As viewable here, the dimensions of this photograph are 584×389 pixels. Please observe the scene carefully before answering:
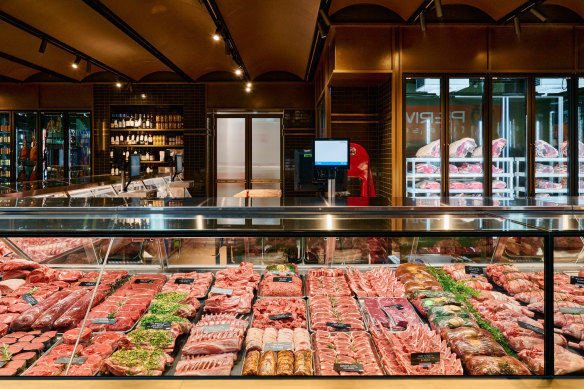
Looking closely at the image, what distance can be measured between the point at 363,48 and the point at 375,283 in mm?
4322

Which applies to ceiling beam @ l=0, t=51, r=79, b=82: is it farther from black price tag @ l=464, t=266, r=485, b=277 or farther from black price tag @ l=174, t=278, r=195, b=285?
black price tag @ l=464, t=266, r=485, b=277

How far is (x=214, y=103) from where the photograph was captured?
10.4 metres

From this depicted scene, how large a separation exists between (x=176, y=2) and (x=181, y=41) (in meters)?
1.79

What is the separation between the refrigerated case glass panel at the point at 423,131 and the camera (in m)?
6.40

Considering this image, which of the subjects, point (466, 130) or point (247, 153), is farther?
point (247, 153)

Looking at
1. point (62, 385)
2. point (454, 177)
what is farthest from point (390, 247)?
point (454, 177)

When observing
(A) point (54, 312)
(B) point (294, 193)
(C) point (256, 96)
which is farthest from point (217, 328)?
(C) point (256, 96)

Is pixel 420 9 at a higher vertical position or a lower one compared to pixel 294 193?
higher

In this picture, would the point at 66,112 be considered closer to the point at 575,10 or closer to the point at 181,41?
the point at 181,41

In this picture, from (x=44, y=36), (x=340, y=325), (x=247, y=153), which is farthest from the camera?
(x=247, y=153)

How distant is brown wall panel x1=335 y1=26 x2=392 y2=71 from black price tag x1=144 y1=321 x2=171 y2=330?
4.79 metres

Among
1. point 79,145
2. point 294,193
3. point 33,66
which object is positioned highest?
point 33,66

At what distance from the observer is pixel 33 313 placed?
231 centimetres

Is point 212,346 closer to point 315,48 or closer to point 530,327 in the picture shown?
point 530,327
